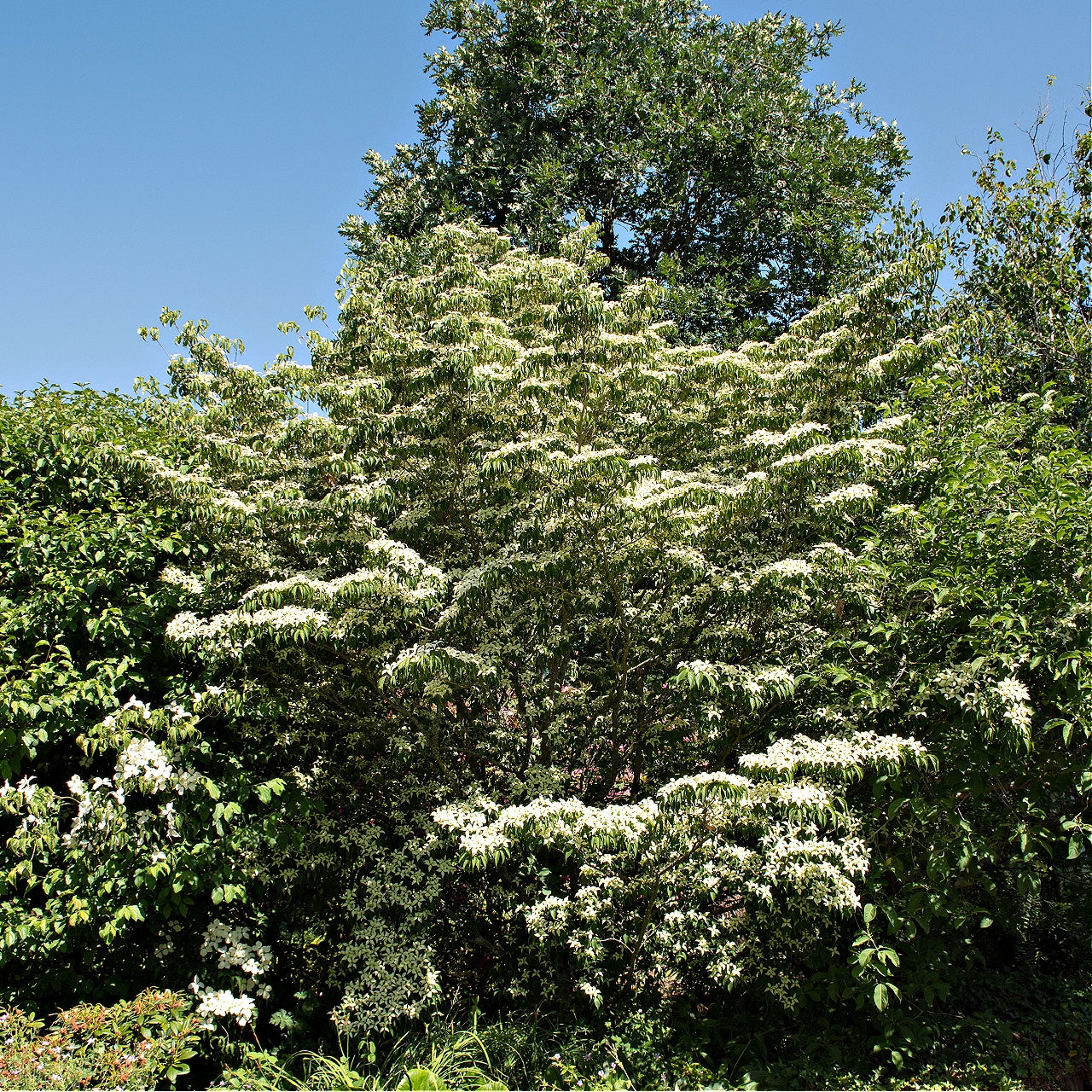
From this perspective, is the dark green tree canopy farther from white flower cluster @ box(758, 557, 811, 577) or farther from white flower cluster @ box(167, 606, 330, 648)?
white flower cluster @ box(167, 606, 330, 648)

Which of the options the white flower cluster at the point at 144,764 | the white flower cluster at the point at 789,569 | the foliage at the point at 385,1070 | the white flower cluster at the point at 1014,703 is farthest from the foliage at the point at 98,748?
the white flower cluster at the point at 1014,703

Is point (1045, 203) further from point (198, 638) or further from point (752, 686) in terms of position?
point (198, 638)

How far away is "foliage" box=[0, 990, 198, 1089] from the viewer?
12.8 ft

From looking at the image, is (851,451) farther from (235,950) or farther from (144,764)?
(235,950)

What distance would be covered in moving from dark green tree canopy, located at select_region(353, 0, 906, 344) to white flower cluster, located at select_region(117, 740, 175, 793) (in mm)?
7658

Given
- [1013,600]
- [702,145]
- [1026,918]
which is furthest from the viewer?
[702,145]

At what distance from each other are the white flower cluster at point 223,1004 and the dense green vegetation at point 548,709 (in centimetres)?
3

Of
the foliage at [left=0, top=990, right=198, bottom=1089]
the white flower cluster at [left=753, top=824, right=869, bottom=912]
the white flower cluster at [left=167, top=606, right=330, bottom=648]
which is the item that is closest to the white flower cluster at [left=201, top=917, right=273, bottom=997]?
the foliage at [left=0, top=990, right=198, bottom=1089]

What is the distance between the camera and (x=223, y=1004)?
16.2 feet

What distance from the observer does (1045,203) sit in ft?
26.1

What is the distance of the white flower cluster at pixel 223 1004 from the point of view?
4.91 meters

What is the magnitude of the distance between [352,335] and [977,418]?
203 inches

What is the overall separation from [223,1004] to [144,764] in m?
1.72

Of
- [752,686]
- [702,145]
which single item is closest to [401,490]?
[752,686]
